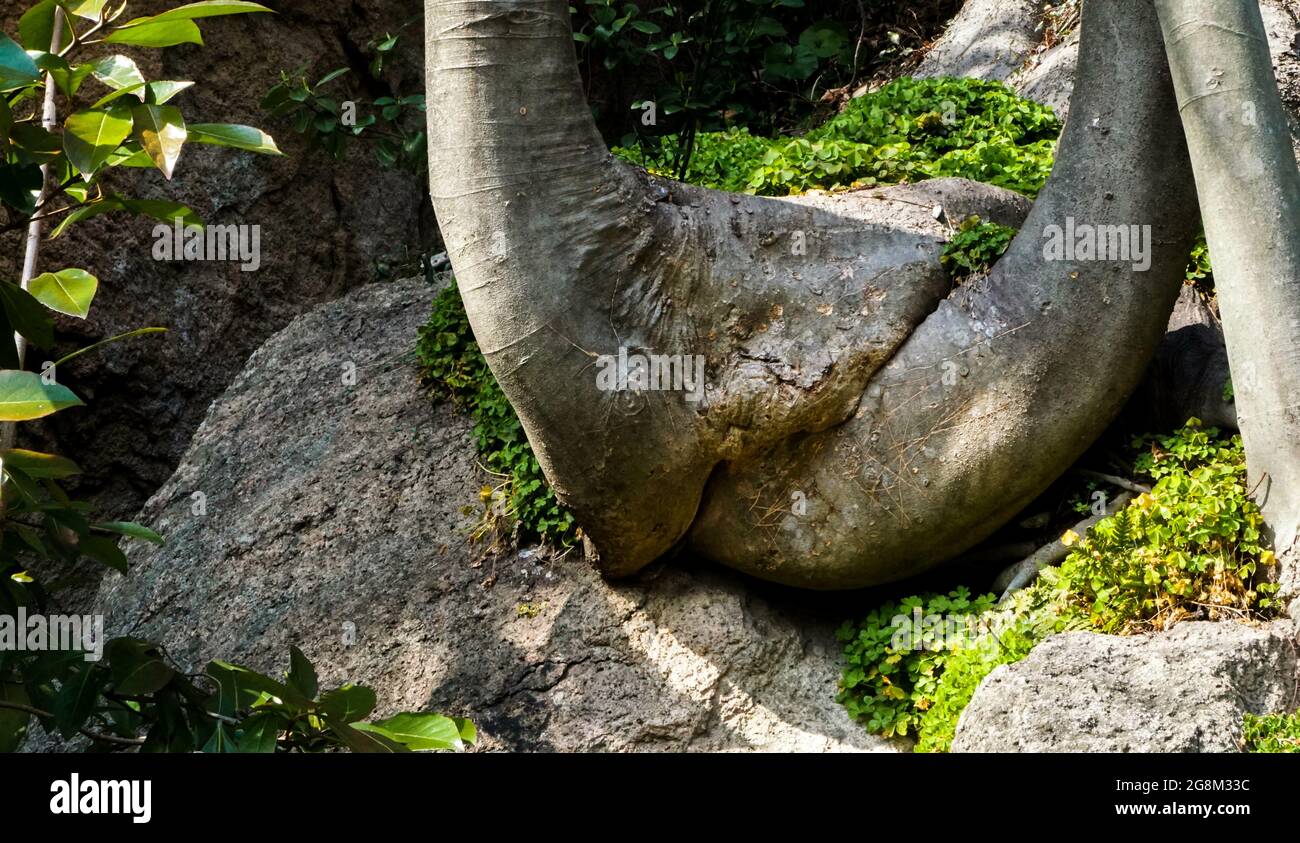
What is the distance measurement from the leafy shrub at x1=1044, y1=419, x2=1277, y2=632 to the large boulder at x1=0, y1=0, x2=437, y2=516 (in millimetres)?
5372

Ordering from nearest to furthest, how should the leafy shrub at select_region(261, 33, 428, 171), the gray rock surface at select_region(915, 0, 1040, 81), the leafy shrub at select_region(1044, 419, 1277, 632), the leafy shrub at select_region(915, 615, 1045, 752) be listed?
the leafy shrub at select_region(1044, 419, 1277, 632) → the leafy shrub at select_region(915, 615, 1045, 752) → the leafy shrub at select_region(261, 33, 428, 171) → the gray rock surface at select_region(915, 0, 1040, 81)

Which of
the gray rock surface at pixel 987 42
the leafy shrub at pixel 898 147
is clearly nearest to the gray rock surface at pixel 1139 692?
the leafy shrub at pixel 898 147

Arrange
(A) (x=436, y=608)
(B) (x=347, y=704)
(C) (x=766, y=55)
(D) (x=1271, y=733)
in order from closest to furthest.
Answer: (B) (x=347, y=704) < (D) (x=1271, y=733) < (A) (x=436, y=608) < (C) (x=766, y=55)

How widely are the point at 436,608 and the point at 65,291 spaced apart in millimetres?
2875

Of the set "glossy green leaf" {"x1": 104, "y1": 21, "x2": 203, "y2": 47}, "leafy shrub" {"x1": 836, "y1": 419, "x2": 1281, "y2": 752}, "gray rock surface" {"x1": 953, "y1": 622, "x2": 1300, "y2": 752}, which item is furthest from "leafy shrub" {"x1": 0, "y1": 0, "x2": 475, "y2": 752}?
"leafy shrub" {"x1": 836, "y1": 419, "x2": 1281, "y2": 752}

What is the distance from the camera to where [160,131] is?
8.89 feet

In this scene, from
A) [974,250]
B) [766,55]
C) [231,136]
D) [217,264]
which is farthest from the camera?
[766,55]

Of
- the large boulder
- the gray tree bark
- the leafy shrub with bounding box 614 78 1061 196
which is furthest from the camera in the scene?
the large boulder

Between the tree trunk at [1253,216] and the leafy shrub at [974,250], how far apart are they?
1.02 m

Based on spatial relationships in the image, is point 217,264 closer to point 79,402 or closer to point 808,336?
point 808,336

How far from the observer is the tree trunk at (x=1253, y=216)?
4328 millimetres

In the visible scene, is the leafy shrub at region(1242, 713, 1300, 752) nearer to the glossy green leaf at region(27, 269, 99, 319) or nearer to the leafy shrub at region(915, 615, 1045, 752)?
the leafy shrub at region(915, 615, 1045, 752)

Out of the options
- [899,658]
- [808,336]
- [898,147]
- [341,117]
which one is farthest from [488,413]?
[898,147]

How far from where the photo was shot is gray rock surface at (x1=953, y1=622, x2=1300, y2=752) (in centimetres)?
376
